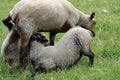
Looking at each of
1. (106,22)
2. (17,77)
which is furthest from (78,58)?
(106,22)

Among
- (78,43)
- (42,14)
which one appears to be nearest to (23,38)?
(42,14)

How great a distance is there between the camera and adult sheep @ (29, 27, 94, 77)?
7.05m

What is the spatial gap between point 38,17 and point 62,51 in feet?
2.53

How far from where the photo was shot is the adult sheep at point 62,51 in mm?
7054

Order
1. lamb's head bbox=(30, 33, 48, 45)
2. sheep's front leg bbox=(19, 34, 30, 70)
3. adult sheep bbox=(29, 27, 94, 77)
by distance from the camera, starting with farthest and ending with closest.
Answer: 1. lamb's head bbox=(30, 33, 48, 45)
2. sheep's front leg bbox=(19, 34, 30, 70)
3. adult sheep bbox=(29, 27, 94, 77)

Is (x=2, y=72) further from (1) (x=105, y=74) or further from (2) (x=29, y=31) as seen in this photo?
(1) (x=105, y=74)

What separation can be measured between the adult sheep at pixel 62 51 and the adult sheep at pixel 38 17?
0.24m

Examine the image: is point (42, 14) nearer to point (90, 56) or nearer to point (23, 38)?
point (23, 38)

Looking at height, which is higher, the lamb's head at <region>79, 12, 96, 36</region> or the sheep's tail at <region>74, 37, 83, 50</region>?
the sheep's tail at <region>74, 37, 83, 50</region>

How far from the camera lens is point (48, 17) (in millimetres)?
7406

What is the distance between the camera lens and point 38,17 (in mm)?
7273

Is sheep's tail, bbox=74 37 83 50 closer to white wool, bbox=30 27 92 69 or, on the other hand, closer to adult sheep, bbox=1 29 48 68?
white wool, bbox=30 27 92 69

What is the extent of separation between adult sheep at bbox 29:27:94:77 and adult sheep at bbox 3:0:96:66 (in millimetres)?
238

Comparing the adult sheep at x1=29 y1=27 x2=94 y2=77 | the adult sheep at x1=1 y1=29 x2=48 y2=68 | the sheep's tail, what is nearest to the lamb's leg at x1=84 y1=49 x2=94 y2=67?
the adult sheep at x1=29 y1=27 x2=94 y2=77
